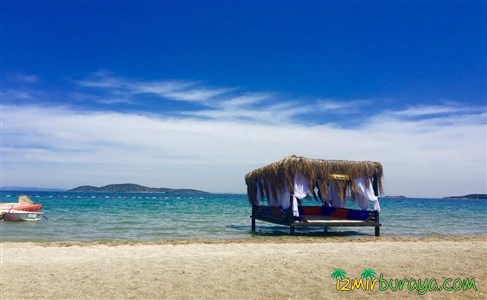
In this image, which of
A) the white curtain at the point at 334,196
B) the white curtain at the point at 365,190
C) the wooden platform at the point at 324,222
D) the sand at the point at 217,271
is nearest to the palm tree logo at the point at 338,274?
the sand at the point at 217,271

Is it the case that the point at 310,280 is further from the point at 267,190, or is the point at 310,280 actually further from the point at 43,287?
the point at 267,190

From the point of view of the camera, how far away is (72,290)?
261 inches

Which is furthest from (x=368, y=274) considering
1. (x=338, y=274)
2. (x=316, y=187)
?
(x=316, y=187)

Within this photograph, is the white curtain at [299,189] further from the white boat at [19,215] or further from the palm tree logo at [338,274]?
the white boat at [19,215]

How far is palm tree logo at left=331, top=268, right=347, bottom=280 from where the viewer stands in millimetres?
7500

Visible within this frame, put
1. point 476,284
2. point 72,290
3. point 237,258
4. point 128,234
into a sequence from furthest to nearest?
point 128,234, point 237,258, point 476,284, point 72,290

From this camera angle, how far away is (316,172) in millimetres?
15992

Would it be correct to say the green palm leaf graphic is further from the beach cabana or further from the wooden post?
the wooden post

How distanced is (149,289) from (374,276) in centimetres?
417

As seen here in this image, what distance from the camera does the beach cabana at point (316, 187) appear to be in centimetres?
1588

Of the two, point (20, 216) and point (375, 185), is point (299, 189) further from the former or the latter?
point (20, 216)

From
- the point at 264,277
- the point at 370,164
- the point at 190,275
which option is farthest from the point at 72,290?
the point at 370,164

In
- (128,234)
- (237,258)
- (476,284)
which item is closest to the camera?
(476,284)

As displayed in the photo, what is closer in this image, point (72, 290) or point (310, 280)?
point (72, 290)
